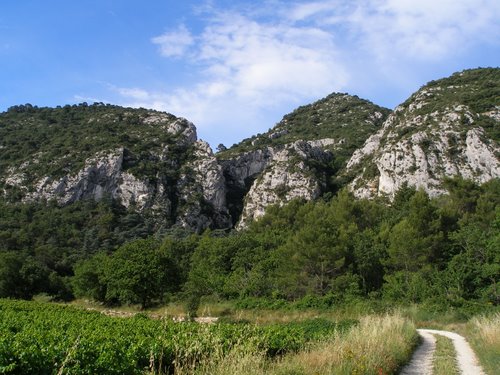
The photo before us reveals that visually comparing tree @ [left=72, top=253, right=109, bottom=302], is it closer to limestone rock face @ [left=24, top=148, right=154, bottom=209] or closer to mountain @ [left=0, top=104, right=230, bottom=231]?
mountain @ [left=0, top=104, right=230, bottom=231]

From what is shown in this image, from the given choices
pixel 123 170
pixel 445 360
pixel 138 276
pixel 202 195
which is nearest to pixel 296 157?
pixel 202 195

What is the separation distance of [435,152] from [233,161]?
176 ft

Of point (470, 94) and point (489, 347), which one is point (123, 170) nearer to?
point (470, 94)

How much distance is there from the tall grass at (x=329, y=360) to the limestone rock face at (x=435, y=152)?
67599 mm

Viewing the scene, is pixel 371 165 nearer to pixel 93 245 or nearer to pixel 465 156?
pixel 465 156

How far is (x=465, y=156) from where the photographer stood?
75.5 meters

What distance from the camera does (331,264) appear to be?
41.9 m

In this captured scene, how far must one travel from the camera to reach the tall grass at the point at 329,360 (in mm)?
6371

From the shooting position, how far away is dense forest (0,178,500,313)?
35.9 m

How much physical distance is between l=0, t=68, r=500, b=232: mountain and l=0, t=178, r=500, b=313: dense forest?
1916 centimetres

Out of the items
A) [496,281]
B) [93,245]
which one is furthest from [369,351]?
[93,245]

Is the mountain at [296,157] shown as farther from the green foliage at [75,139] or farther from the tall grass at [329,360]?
the tall grass at [329,360]

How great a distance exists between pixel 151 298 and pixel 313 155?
7529 centimetres

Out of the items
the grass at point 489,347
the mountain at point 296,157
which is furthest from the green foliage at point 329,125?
the grass at point 489,347
